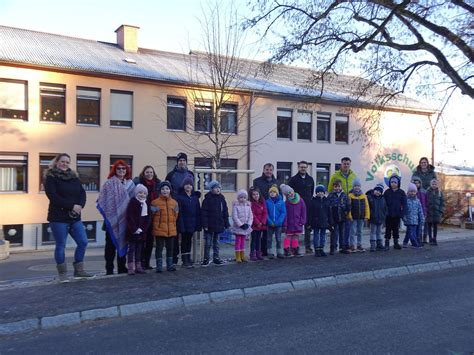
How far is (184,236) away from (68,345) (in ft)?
12.6

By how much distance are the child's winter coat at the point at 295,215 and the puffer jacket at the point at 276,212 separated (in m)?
0.18

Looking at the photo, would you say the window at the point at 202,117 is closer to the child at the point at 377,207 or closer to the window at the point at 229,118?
the window at the point at 229,118

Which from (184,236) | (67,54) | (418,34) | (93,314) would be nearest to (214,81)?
(67,54)

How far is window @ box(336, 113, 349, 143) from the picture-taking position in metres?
25.8

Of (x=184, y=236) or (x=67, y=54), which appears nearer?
(x=184, y=236)

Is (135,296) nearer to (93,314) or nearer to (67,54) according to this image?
(93,314)

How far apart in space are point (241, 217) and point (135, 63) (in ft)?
47.9

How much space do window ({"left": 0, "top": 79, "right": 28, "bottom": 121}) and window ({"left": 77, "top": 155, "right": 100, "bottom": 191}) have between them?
267 centimetres

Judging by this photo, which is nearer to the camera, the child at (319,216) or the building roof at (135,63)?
the child at (319,216)

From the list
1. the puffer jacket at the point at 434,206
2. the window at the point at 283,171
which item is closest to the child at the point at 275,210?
the puffer jacket at the point at 434,206

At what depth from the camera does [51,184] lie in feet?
23.3

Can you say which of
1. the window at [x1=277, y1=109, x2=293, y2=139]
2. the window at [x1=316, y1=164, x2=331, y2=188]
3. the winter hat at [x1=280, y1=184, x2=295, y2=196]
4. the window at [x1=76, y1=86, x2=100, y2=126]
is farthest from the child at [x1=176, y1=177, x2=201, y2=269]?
the window at [x1=316, y1=164, x2=331, y2=188]

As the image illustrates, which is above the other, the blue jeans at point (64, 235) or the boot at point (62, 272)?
the blue jeans at point (64, 235)

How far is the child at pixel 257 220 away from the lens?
941 cm
